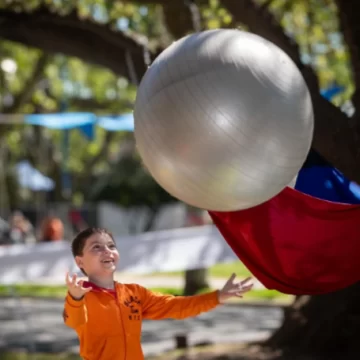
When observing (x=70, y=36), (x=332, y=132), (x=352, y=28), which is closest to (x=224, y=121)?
(x=332, y=132)

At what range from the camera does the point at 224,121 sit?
13.5 ft

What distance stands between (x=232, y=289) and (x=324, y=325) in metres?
3.81

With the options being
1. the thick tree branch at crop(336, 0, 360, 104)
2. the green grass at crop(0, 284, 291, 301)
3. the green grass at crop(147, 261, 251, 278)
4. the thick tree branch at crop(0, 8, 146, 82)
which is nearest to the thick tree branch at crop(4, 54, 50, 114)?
the green grass at crop(0, 284, 291, 301)

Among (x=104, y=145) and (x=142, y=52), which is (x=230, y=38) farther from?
(x=104, y=145)

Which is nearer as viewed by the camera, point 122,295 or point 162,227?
point 122,295

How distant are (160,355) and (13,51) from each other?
46.1ft

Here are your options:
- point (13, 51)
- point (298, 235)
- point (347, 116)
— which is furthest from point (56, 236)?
point (298, 235)

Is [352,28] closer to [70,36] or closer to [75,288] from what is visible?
[70,36]

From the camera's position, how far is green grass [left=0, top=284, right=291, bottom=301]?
1505cm

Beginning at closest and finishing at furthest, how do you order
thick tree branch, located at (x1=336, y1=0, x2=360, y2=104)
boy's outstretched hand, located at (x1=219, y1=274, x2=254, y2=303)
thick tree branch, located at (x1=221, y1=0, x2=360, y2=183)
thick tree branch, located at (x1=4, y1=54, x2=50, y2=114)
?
boy's outstretched hand, located at (x1=219, y1=274, x2=254, y2=303) < thick tree branch, located at (x1=221, y1=0, x2=360, y2=183) < thick tree branch, located at (x1=336, y1=0, x2=360, y2=104) < thick tree branch, located at (x1=4, y1=54, x2=50, y2=114)

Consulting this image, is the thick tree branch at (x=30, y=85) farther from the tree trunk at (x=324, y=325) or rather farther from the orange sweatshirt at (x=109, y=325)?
the orange sweatshirt at (x=109, y=325)

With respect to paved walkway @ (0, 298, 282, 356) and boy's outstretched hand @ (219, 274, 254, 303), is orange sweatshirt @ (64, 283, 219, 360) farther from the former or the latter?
paved walkway @ (0, 298, 282, 356)

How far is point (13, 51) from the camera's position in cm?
2186

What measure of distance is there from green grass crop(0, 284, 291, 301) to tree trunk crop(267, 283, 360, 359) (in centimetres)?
602
